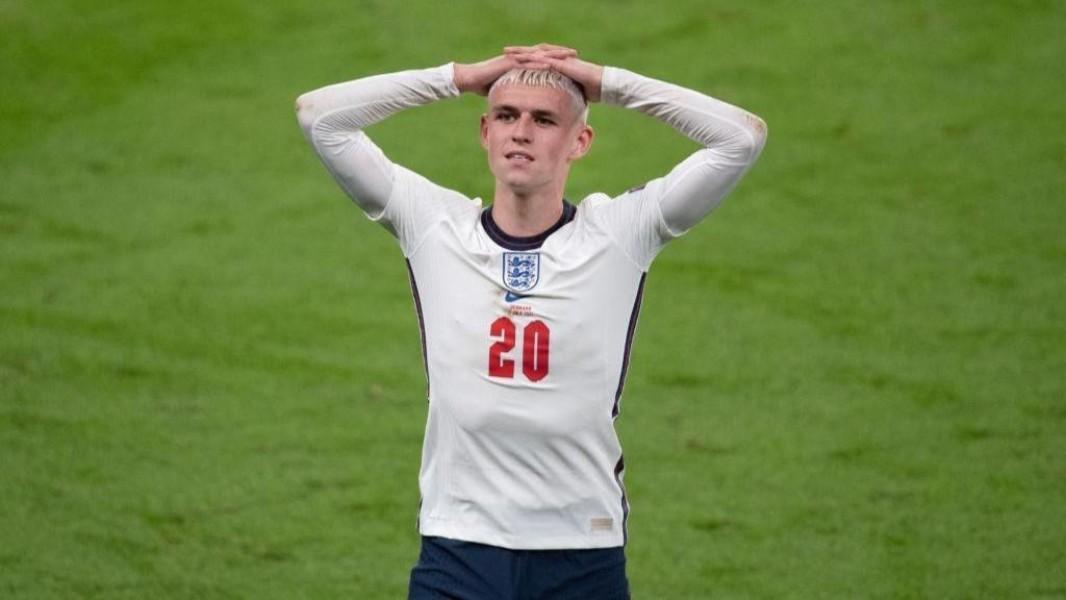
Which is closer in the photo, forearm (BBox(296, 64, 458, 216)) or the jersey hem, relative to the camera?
the jersey hem

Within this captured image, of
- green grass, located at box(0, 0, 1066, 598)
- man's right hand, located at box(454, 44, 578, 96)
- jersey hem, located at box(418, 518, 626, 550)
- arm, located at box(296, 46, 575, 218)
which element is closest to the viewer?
jersey hem, located at box(418, 518, 626, 550)

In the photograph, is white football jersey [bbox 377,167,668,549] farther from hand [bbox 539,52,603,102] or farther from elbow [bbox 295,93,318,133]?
elbow [bbox 295,93,318,133]

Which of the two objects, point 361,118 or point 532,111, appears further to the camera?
point 361,118

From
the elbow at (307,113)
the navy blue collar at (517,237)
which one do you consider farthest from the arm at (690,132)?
the elbow at (307,113)

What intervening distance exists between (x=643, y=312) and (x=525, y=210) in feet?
15.5

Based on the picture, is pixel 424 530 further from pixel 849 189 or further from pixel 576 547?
pixel 849 189

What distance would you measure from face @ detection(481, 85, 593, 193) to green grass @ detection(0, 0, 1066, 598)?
2.71 meters

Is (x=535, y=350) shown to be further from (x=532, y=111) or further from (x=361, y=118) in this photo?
(x=361, y=118)

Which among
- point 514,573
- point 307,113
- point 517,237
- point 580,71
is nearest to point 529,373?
point 517,237

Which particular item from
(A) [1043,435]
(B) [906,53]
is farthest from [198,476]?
(B) [906,53]

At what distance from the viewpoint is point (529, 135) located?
407 cm

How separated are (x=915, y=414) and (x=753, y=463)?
2.92 ft

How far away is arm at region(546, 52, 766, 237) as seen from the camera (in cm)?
418

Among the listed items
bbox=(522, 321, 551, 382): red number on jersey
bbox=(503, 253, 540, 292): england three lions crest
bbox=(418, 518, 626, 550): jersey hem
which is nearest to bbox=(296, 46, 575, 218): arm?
bbox=(503, 253, 540, 292): england three lions crest
